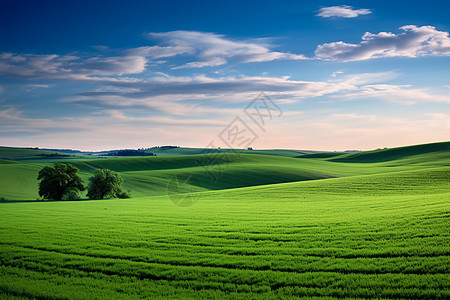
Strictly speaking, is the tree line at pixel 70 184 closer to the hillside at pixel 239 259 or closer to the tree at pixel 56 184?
the tree at pixel 56 184

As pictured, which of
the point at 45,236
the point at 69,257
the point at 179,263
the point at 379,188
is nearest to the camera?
the point at 179,263

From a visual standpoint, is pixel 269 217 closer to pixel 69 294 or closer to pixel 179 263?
pixel 179 263

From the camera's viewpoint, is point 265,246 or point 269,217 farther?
point 269,217

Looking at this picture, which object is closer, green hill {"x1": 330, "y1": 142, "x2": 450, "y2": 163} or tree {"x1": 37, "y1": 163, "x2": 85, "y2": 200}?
tree {"x1": 37, "y1": 163, "x2": 85, "y2": 200}

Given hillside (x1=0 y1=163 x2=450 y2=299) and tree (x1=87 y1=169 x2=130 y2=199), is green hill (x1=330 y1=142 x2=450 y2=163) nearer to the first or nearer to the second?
tree (x1=87 y1=169 x2=130 y2=199)

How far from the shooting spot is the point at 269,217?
1619cm

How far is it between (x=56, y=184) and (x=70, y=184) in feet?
6.31

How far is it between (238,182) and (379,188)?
34.0 m

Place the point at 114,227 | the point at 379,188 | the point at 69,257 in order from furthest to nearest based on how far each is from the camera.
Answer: the point at 379,188 < the point at 114,227 < the point at 69,257

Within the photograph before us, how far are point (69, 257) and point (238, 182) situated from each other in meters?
51.5

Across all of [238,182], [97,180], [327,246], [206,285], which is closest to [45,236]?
[206,285]

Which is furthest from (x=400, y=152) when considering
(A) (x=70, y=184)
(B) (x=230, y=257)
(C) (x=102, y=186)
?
(B) (x=230, y=257)

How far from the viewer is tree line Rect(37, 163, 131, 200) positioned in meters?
43.0

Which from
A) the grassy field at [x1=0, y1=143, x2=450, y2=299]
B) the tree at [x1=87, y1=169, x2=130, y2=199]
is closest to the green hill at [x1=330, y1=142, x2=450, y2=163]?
the tree at [x1=87, y1=169, x2=130, y2=199]
